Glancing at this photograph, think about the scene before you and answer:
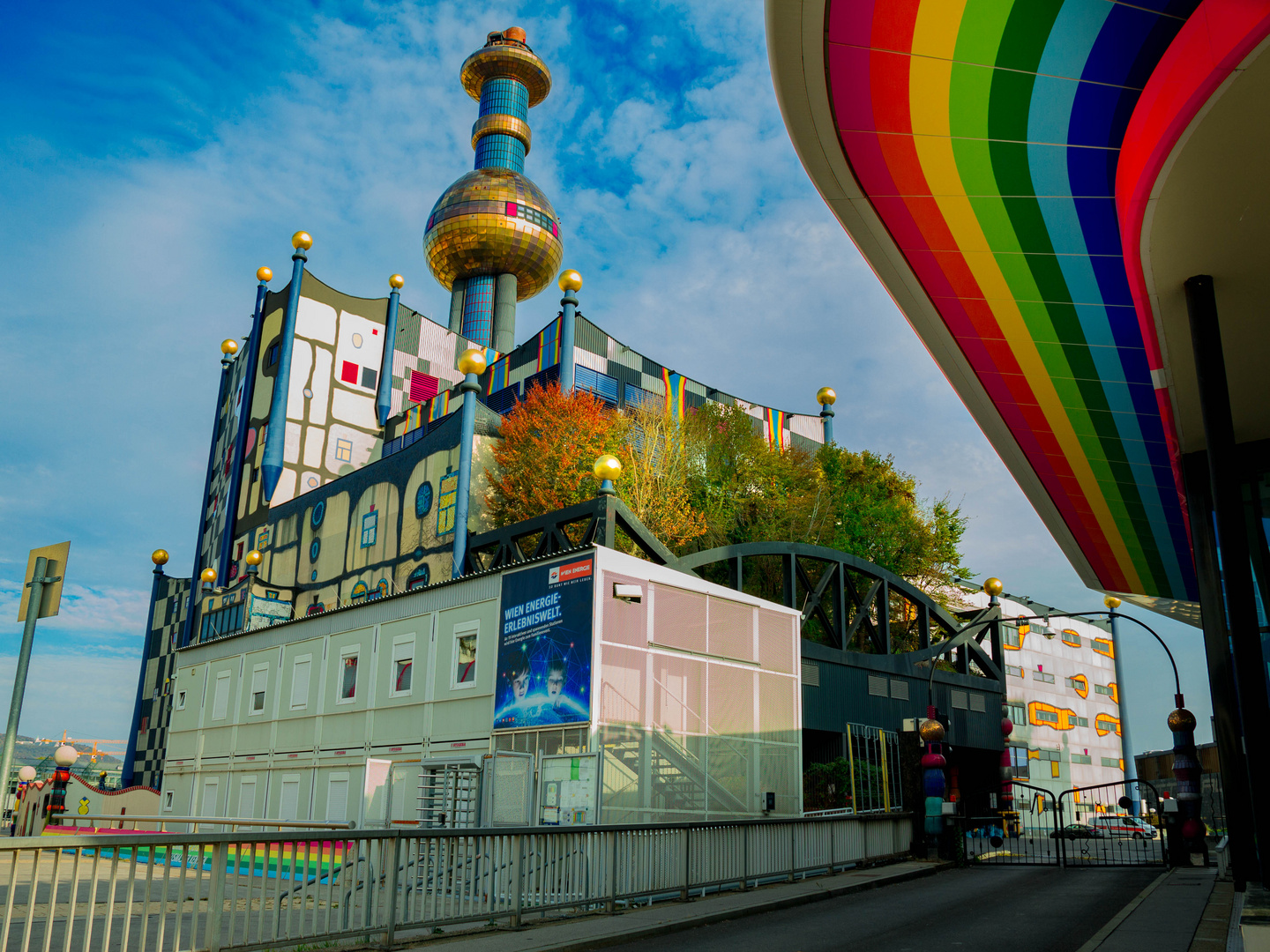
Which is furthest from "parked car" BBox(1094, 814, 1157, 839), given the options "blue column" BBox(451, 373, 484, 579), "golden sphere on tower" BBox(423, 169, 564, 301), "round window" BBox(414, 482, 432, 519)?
"golden sphere on tower" BBox(423, 169, 564, 301)

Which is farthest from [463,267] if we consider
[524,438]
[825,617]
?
[825,617]

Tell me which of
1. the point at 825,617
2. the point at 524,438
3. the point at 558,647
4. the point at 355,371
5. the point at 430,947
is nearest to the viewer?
the point at 430,947

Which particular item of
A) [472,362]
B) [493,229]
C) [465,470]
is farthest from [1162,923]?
[493,229]

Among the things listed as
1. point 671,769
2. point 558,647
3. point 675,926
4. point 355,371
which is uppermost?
point 355,371

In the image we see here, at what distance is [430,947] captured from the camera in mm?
10117

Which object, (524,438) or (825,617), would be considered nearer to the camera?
(825,617)

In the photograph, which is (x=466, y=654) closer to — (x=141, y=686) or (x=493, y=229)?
(x=141, y=686)

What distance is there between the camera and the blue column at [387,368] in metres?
51.8

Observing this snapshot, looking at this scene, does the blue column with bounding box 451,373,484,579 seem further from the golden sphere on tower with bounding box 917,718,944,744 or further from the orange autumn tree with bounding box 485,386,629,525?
the golden sphere on tower with bounding box 917,718,944,744

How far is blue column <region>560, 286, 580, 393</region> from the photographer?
3935cm

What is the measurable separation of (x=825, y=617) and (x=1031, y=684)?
5217 centimetres

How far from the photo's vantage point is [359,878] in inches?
405

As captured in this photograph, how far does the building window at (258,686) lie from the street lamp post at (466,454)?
617 centimetres

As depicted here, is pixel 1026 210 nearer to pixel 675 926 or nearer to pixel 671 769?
pixel 675 926
